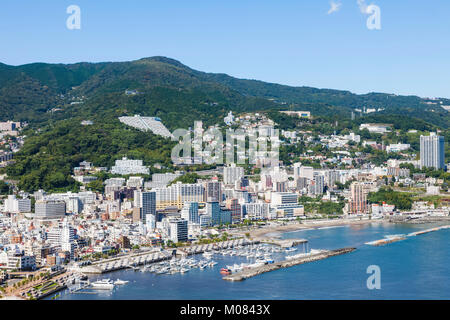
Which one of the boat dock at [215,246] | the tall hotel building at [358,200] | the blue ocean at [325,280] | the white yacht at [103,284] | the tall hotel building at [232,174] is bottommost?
the blue ocean at [325,280]

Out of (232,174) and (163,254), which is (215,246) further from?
(232,174)

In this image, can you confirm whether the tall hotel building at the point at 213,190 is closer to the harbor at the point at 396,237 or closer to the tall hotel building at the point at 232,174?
Answer: the tall hotel building at the point at 232,174

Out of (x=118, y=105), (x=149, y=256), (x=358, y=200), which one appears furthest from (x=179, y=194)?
(x=118, y=105)

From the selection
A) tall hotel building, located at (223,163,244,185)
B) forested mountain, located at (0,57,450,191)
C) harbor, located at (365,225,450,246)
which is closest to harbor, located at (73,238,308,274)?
harbor, located at (365,225,450,246)

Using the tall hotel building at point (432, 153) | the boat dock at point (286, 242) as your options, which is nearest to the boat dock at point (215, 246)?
the boat dock at point (286, 242)

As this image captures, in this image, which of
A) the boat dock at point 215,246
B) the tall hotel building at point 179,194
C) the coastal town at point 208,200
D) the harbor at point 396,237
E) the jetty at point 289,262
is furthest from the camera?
the tall hotel building at point 179,194
